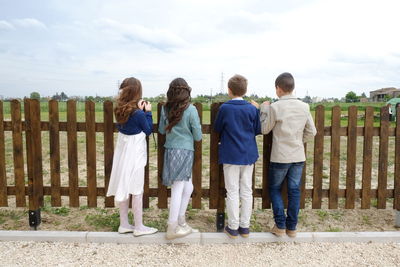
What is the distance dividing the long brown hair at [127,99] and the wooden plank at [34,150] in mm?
1216

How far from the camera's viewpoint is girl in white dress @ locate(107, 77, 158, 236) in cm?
341

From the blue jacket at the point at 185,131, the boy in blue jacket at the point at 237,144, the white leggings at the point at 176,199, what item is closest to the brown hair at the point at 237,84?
the boy in blue jacket at the point at 237,144

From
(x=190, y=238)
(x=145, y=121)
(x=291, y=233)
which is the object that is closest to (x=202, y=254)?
(x=190, y=238)

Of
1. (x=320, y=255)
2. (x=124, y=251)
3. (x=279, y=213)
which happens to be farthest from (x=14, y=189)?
(x=320, y=255)

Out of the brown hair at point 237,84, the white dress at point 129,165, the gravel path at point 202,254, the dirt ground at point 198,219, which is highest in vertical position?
the brown hair at point 237,84

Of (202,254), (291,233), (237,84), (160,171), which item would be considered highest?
(237,84)

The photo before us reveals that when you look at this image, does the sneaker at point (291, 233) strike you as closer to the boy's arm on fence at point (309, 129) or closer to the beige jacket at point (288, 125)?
the beige jacket at point (288, 125)

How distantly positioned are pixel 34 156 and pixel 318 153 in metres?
3.57

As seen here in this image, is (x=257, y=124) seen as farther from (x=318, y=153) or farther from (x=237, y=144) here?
(x=318, y=153)

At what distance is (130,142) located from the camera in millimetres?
3494

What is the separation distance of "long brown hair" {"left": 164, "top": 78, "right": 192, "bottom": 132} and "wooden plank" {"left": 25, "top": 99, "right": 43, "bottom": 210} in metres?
1.74

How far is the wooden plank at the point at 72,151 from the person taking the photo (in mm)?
3930

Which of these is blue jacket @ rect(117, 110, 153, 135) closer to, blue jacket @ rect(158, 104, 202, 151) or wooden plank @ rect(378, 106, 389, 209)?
blue jacket @ rect(158, 104, 202, 151)

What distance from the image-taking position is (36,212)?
13.2ft
